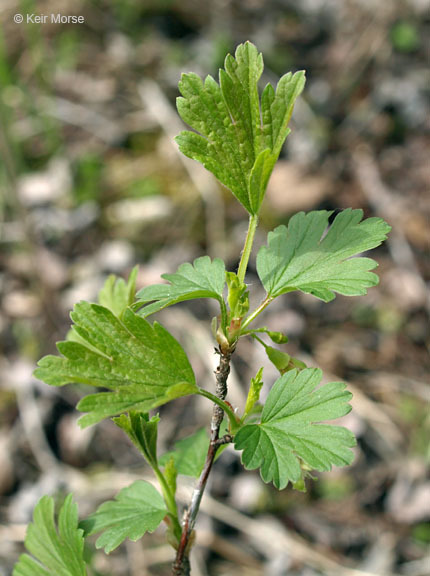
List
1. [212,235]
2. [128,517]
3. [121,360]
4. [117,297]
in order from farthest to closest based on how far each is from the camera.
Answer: [212,235] → [117,297] → [128,517] → [121,360]

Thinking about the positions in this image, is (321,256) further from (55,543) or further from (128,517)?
(55,543)

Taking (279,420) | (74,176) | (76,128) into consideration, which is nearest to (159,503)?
(279,420)

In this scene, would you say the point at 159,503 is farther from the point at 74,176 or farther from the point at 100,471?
the point at 74,176

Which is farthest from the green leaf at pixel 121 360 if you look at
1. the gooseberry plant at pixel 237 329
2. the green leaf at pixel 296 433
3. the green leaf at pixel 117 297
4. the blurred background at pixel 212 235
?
the blurred background at pixel 212 235

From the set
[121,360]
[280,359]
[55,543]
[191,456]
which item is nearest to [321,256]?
A: [280,359]

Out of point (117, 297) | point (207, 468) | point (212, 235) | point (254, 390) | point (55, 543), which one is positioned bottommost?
point (55, 543)

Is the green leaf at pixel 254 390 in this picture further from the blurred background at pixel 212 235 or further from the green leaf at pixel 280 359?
the blurred background at pixel 212 235

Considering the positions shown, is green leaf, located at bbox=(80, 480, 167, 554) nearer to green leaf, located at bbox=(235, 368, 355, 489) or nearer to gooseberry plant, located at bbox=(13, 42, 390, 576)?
gooseberry plant, located at bbox=(13, 42, 390, 576)
